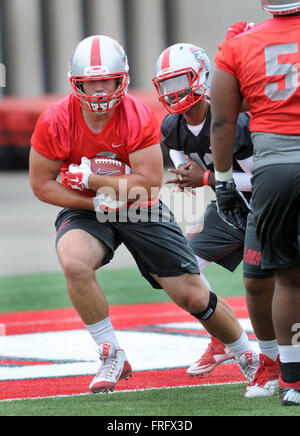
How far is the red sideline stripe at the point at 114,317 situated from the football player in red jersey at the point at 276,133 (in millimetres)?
3107

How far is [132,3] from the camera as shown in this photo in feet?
128

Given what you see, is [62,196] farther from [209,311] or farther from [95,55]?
[209,311]

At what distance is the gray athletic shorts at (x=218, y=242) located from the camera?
606 cm

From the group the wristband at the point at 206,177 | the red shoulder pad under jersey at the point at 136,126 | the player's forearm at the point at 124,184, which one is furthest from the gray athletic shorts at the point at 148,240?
the red shoulder pad under jersey at the point at 136,126

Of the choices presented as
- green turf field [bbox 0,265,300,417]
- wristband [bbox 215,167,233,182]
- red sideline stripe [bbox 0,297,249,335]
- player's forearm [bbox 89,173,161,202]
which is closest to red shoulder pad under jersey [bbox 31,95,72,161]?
player's forearm [bbox 89,173,161,202]

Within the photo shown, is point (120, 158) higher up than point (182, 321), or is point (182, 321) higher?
point (120, 158)

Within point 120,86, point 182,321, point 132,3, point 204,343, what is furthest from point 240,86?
point 132,3

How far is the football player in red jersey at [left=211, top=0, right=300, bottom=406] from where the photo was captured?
13.8 feet

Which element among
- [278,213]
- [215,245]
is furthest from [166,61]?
[278,213]
